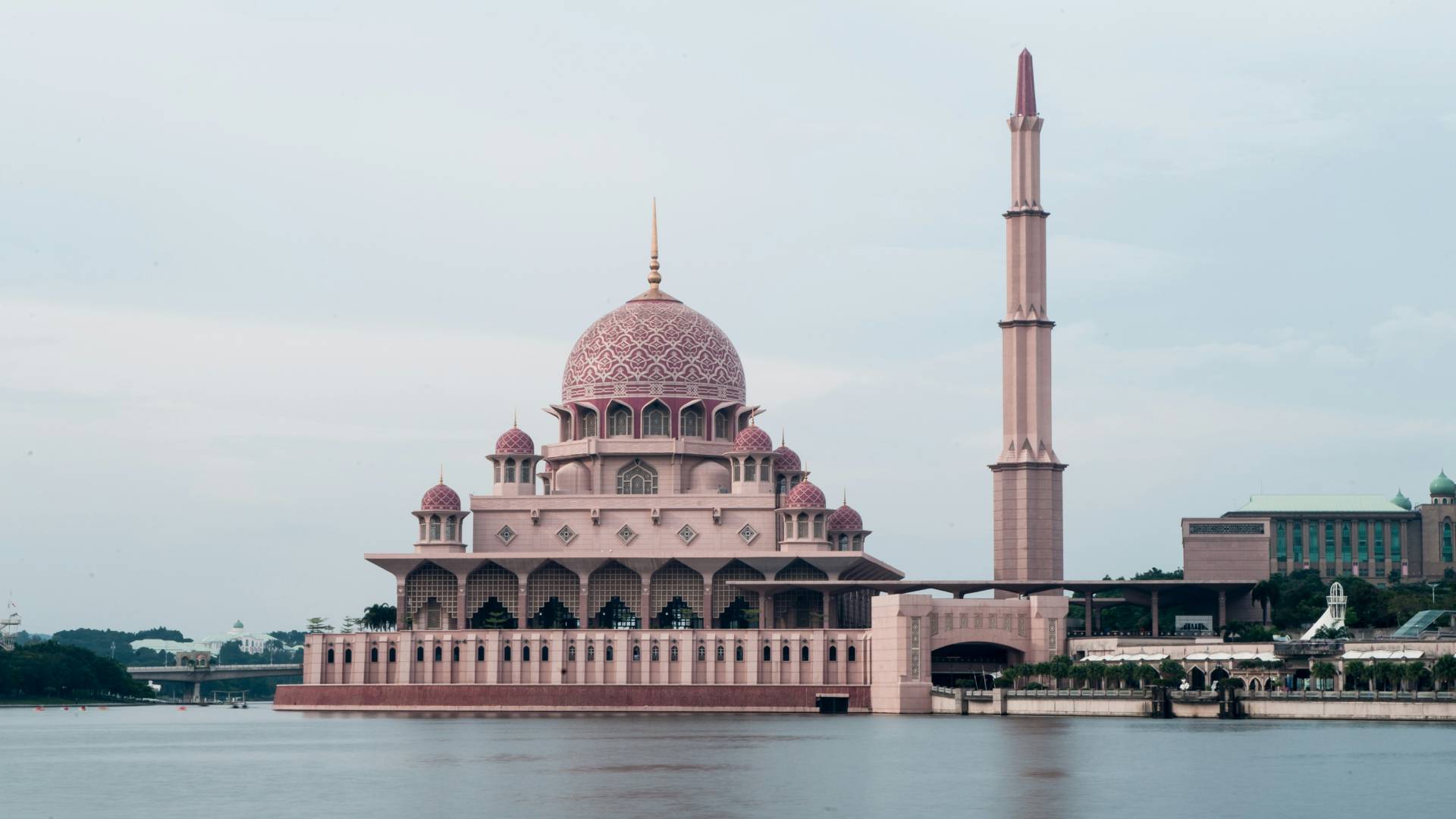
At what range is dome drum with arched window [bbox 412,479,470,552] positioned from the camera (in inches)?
4884

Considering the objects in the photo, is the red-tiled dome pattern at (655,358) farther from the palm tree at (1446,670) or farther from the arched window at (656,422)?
the palm tree at (1446,670)

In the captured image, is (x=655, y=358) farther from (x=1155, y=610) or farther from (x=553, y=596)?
(x=1155, y=610)

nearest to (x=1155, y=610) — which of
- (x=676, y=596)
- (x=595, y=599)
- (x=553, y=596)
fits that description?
(x=676, y=596)

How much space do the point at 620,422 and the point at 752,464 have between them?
8.85 meters

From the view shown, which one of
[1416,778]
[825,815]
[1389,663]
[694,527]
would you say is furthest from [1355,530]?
[825,815]

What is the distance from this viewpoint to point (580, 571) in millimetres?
123812

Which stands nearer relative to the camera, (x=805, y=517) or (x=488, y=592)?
(x=805, y=517)

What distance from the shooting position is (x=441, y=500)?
12412 centimetres

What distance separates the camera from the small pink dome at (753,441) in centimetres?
12550

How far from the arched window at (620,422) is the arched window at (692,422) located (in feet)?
10.3

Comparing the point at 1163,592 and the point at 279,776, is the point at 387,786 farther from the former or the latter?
the point at 1163,592

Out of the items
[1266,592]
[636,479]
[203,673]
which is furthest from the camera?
[203,673]

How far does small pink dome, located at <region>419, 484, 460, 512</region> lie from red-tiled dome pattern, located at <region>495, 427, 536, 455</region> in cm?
453

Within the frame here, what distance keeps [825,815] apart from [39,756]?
4128 cm
